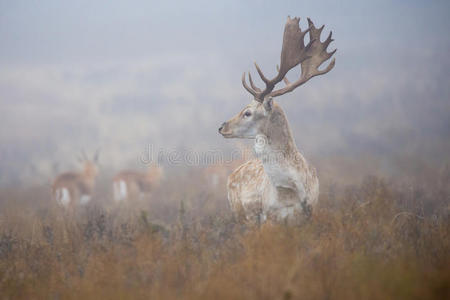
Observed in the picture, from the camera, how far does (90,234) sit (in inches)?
208

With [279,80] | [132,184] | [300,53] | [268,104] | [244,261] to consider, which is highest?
[300,53]

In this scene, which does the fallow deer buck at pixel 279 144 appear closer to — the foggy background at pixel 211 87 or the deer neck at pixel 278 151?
the deer neck at pixel 278 151

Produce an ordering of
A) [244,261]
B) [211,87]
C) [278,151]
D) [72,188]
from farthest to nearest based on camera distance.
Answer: [211,87]
[72,188]
[278,151]
[244,261]

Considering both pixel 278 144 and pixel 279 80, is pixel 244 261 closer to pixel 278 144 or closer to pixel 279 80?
pixel 278 144

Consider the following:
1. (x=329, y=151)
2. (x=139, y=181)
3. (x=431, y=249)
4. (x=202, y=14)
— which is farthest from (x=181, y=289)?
(x=202, y=14)

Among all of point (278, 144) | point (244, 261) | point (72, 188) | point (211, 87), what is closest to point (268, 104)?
point (278, 144)

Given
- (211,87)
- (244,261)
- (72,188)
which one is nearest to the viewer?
(244,261)

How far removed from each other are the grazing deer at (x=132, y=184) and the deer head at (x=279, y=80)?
760 cm

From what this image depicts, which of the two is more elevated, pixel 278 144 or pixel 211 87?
pixel 211 87

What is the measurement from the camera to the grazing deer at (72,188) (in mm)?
10977

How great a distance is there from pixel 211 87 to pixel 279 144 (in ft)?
106

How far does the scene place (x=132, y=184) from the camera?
1259 cm

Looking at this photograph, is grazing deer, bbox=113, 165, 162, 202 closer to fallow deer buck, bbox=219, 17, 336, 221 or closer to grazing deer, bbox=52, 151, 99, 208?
grazing deer, bbox=52, 151, 99, 208

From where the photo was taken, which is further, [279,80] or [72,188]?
[72,188]
